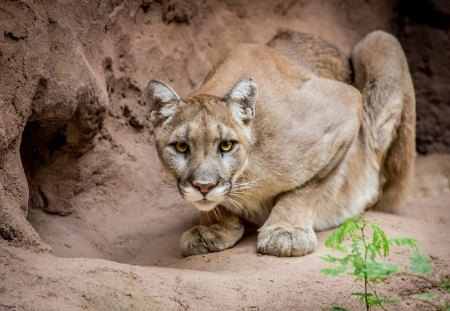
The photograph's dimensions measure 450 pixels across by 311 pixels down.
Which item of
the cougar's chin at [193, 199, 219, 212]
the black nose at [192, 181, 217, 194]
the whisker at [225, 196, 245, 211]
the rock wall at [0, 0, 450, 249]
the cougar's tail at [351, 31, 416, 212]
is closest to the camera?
the rock wall at [0, 0, 450, 249]

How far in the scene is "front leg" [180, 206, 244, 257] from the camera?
18.0 ft

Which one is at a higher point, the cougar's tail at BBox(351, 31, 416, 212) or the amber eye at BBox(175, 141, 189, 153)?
the amber eye at BBox(175, 141, 189, 153)

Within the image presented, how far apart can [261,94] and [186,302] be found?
1.99 meters

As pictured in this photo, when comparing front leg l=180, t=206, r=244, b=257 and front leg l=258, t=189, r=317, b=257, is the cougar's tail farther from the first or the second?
front leg l=180, t=206, r=244, b=257

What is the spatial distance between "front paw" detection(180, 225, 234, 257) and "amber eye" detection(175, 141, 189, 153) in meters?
0.79

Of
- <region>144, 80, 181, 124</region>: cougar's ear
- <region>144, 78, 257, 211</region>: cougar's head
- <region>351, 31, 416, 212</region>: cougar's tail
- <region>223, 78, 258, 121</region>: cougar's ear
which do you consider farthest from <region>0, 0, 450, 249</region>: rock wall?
<region>351, 31, 416, 212</region>: cougar's tail

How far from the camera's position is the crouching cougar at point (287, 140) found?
16.6 feet

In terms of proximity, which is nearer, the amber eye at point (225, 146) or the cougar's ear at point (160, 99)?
the amber eye at point (225, 146)

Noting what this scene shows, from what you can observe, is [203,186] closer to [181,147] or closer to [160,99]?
[181,147]

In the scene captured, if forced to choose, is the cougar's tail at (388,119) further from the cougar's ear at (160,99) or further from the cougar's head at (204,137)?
the cougar's ear at (160,99)

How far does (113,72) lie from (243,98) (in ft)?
5.09

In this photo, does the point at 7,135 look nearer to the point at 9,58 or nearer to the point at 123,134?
the point at 9,58

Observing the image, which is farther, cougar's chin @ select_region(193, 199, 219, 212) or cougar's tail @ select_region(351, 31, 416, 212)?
cougar's tail @ select_region(351, 31, 416, 212)

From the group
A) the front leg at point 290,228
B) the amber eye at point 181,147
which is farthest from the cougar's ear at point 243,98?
the front leg at point 290,228
